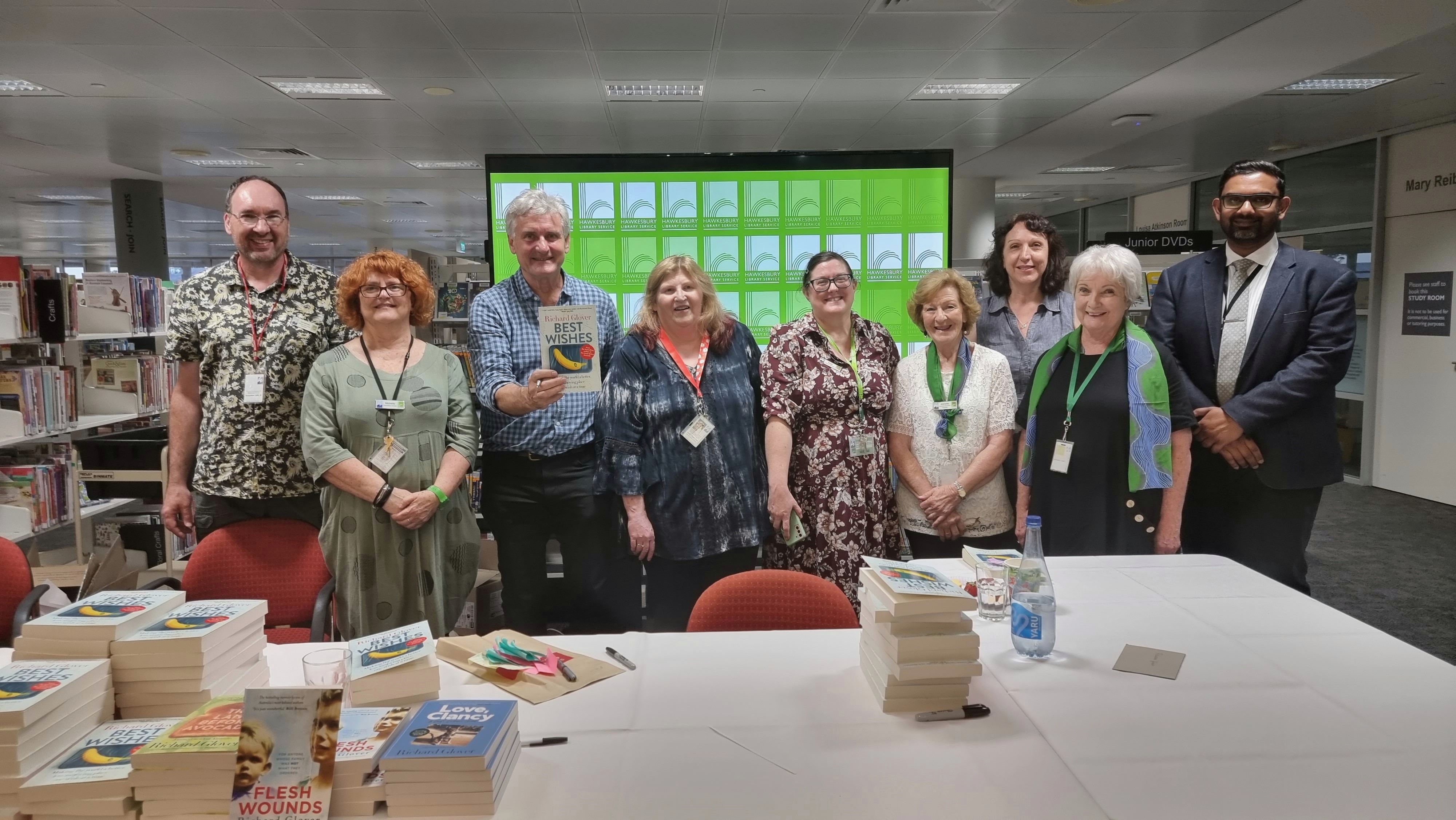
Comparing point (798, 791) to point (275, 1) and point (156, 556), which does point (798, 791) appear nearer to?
point (275, 1)

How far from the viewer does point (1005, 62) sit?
5.78 m

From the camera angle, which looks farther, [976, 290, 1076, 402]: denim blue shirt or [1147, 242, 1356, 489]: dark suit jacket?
[976, 290, 1076, 402]: denim blue shirt

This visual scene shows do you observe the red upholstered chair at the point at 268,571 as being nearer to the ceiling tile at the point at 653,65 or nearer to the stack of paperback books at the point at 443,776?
the stack of paperback books at the point at 443,776

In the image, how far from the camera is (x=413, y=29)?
193 inches

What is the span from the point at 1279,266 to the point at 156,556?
6059 mm

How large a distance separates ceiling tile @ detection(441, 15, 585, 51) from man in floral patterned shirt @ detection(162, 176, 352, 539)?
2416mm

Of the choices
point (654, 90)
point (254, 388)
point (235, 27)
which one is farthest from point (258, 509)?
point (654, 90)

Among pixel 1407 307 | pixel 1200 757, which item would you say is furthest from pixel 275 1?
pixel 1407 307

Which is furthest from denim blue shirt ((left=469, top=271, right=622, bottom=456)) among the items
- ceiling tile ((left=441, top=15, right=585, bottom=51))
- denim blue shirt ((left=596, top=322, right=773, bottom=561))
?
ceiling tile ((left=441, top=15, right=585, bottom=51))

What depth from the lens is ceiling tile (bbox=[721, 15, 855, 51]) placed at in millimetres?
4852

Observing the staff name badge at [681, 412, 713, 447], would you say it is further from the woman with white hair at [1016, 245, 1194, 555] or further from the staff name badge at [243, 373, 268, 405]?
the staff name badge at [243, 373, 268, 405]

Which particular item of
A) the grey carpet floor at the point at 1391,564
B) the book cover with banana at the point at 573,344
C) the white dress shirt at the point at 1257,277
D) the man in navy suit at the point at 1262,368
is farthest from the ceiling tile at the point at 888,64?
the grey carpet floor at the point at 1391,564

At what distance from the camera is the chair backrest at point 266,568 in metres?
2.55

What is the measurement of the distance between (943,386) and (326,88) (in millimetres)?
5501
